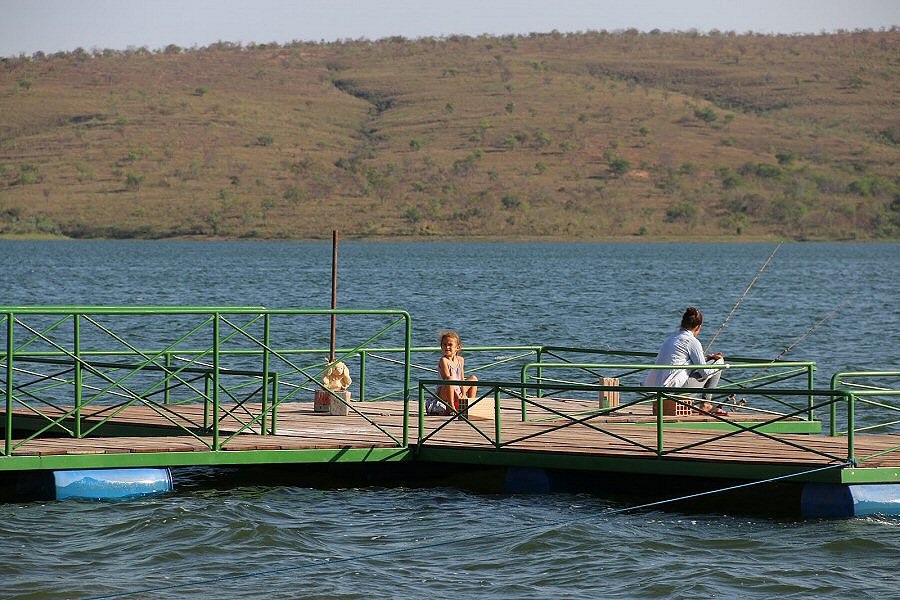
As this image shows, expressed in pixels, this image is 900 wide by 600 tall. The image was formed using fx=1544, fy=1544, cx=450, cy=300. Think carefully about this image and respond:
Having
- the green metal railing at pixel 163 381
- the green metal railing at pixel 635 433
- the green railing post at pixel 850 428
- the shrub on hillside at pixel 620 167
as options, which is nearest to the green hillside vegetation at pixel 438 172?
the shrub on hillside at pixel 620 167

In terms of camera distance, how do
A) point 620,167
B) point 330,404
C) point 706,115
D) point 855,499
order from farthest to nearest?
1. point 706,115
2. point 620,167
3. point 330,404
4. point 855,499

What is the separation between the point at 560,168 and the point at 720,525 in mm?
152325

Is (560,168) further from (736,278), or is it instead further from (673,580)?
(673,580)

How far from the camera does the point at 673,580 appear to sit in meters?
12.8

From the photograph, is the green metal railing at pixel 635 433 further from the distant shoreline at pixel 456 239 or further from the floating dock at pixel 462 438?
the distant shoreline at pixel 456 239

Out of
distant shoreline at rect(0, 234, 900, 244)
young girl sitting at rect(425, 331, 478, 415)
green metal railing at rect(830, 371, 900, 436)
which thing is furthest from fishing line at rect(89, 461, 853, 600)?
distant shoreline at rect(0, 234, 900, 244)

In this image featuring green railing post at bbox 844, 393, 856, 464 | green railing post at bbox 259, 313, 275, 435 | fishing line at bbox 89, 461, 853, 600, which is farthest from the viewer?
green railing post at bbox 259, 313, 275, 435

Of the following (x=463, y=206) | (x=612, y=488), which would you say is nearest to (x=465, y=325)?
(x=612, y=488)

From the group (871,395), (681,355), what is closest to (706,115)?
(871,395)

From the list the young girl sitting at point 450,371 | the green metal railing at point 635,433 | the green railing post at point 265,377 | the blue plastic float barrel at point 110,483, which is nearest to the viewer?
the green metal railing at point 635,433

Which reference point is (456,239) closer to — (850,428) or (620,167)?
(620,167)

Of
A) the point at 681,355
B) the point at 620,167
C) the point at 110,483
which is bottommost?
the point at 110,483

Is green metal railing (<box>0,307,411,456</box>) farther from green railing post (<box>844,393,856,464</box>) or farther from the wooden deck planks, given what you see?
green railing post (<box>844,393,856,464</box>)

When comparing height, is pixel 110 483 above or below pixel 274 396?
below
